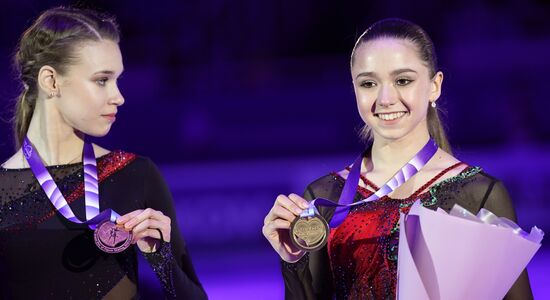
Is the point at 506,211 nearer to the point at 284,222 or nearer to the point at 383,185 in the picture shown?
the point at 383,185

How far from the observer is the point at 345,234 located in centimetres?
218

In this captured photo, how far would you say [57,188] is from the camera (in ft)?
7.59

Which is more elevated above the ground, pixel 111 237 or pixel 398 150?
pixel 398 150

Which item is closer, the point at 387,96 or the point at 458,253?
the point at 458,253

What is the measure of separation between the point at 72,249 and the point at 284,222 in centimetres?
64

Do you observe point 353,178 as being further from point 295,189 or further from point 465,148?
point 465,148

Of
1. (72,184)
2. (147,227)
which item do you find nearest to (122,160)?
(72,184)

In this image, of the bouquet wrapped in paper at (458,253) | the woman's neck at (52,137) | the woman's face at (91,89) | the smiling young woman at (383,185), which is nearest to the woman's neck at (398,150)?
the smiling young woman at (383,185)

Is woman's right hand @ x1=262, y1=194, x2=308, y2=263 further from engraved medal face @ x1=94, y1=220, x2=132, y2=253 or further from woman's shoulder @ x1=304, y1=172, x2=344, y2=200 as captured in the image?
engraved medal face @ x1=94, y1=220, x2=132, y2=253

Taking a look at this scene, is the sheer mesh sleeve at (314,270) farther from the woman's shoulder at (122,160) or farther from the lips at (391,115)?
the woman's shoulder at (122,160)

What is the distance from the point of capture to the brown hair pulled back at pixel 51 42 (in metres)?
2.33

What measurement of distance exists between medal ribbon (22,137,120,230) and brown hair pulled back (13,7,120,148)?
105mm

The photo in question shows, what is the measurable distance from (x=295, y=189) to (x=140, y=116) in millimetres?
1105

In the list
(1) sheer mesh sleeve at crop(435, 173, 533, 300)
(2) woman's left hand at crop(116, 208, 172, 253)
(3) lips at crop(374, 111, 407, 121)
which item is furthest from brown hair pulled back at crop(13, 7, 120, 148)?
(1) sheer mesh sleeve at crop(435, 173, 533, 300)
